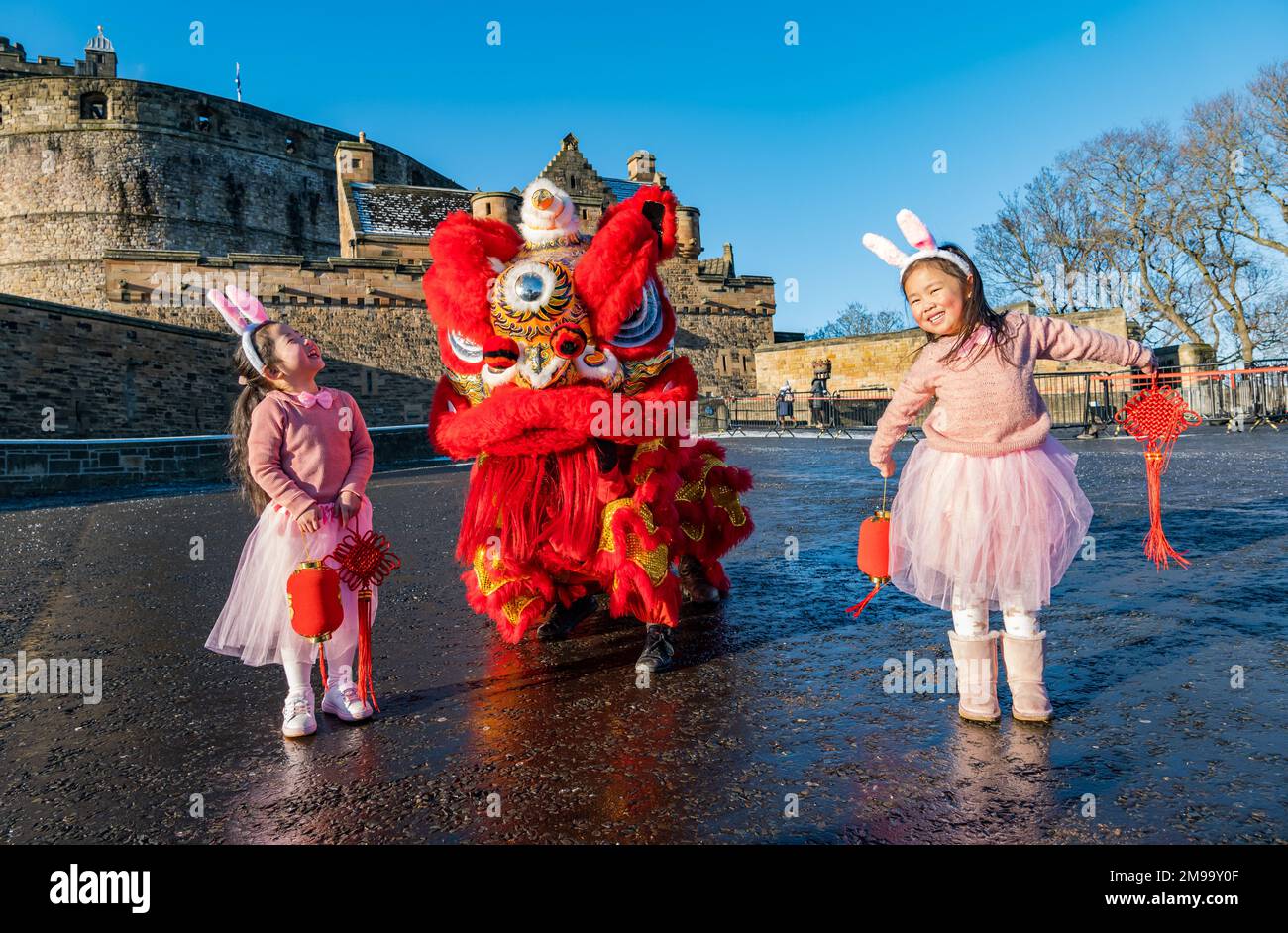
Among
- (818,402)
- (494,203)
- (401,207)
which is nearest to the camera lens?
(818,402)

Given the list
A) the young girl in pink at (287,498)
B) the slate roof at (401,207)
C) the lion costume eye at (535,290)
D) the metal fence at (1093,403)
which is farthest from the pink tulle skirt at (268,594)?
the slate roof at (401,207)

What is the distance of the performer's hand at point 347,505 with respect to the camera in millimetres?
2771

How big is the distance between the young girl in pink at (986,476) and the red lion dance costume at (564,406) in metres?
1.05

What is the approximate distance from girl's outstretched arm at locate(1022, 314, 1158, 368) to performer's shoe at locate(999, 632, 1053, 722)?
3.07 feet

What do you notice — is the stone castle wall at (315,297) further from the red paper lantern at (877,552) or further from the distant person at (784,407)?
the red paper lantern at (877,552)

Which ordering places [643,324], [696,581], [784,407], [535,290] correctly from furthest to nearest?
[784,407]
[696,581]
[643,324]
[535,290]

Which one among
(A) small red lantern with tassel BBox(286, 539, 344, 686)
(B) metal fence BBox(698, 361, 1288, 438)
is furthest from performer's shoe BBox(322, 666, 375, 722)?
(B) metal fence BBox(698, 361, 1288, 438)

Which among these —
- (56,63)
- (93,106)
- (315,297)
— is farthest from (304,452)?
(56,63)

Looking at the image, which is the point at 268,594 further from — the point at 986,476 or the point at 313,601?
the point at 986,476

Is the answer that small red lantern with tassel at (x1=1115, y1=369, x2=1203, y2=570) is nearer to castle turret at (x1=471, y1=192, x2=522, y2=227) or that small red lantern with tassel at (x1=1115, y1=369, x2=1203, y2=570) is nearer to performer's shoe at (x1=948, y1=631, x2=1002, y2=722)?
performer's shoe at (x1=948, y1=631, x2=1002, y2=722)

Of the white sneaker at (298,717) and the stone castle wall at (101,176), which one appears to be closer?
the white sneaker at (298,717)

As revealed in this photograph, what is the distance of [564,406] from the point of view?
10.2ft

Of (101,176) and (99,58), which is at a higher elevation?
Result: (99,58)

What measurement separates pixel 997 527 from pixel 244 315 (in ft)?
9.05
